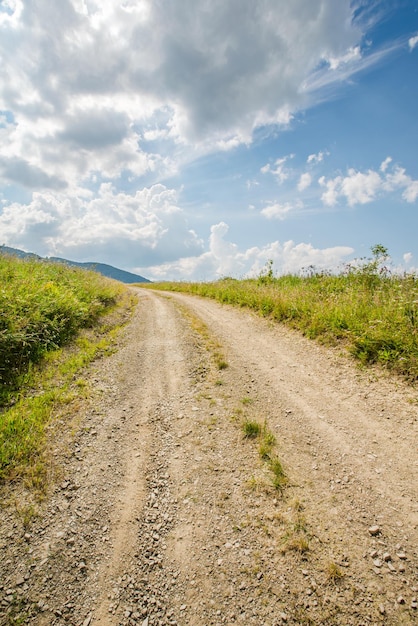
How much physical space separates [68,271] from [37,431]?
13.4m

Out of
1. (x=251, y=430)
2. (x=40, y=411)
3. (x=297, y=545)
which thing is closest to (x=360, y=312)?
(x=251, y=430)

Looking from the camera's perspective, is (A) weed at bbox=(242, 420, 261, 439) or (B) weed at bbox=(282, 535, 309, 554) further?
(A) weed at bbox=(242, 420, 261, 439)

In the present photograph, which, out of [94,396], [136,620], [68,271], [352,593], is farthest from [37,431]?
[68,271]

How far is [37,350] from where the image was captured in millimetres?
9047

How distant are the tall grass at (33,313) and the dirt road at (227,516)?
280 cm

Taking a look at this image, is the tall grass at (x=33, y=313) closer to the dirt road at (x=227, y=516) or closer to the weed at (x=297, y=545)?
the dirt road at (x=227, y=516)

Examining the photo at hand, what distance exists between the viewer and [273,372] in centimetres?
830

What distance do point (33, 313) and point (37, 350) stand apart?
1.46m

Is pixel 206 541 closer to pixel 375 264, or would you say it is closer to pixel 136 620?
pixel 136 620

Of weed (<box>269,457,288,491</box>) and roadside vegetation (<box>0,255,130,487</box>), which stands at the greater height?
roadside vegetation (<box>0,255,130,487</box>)

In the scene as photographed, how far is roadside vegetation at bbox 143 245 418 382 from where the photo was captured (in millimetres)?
7766

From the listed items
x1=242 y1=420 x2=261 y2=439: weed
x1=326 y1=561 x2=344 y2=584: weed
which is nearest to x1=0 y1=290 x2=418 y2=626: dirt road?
x1=326 y1=561 x2=344 y2=584: weed

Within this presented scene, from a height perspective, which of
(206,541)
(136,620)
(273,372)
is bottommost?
(136,620)

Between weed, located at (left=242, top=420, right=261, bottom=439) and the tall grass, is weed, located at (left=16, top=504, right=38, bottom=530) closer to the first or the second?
the tall grass
